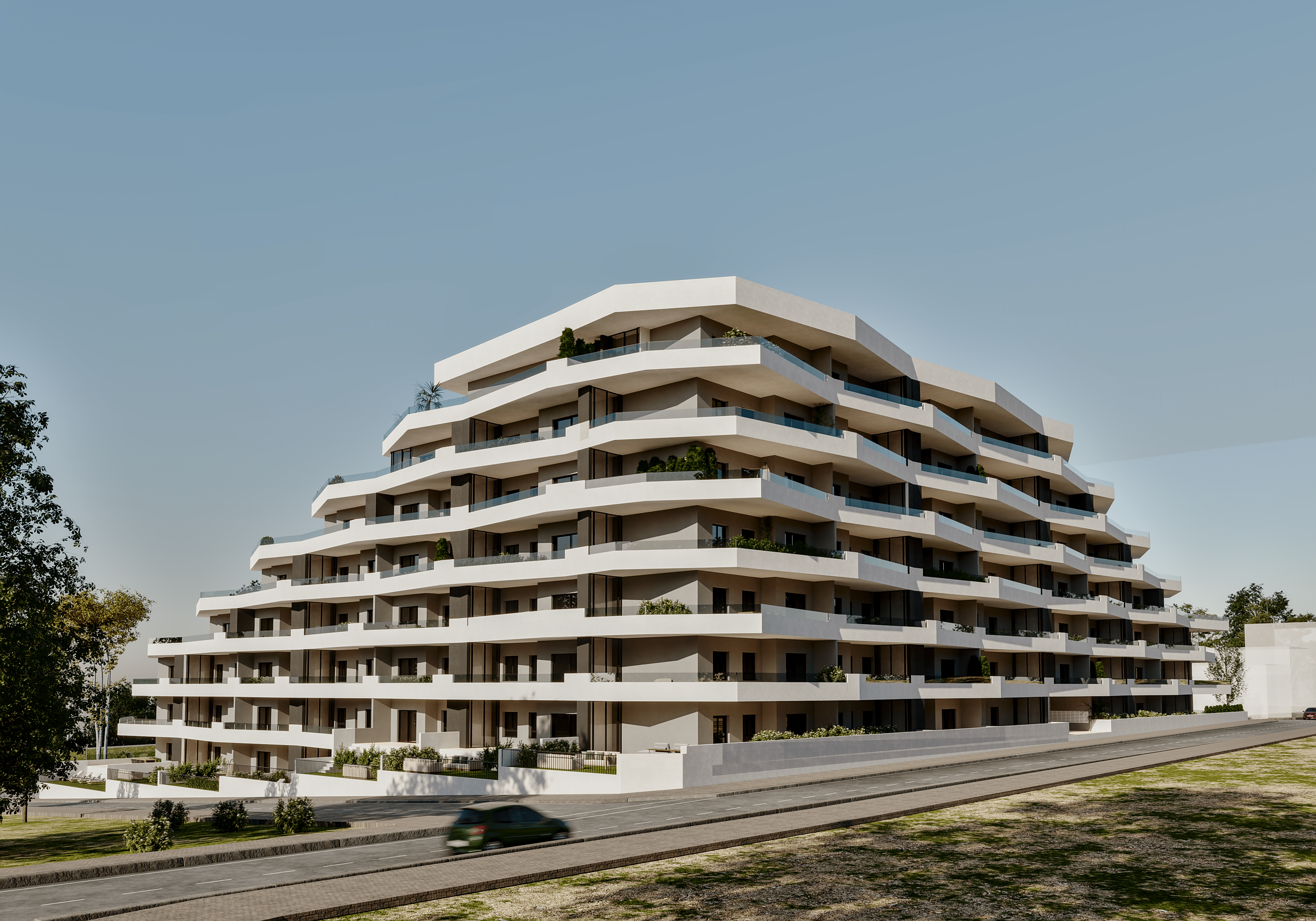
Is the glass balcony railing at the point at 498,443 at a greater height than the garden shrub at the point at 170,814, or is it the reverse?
the glass balcony railing at the point at 498,443

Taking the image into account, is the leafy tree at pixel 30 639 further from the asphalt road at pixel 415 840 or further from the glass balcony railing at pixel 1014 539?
the glass balcony railing at pixel 1014 539

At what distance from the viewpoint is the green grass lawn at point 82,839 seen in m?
30.2

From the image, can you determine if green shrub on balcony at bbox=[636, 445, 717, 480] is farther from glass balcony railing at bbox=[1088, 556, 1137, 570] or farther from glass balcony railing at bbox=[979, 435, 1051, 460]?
glass balcony railing at bbox=[1088, 556, 1137, 570]

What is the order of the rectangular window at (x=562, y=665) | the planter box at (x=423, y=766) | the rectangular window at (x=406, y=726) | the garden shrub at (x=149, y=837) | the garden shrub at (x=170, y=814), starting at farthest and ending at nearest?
the rectangular window at (x=406, y=726), the rectangular window at (x=562, y=665), the planter box at (x=423, y=766), the garden shrub at (x=170, y=814), the garden shrub at (x=149, y=837)

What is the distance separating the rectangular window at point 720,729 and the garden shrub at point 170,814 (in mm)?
20980

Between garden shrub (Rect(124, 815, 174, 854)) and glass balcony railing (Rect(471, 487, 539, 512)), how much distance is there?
24.3 metres

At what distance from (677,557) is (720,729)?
25.8 ft

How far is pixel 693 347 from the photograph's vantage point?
154 feet

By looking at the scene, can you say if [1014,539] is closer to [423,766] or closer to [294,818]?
[423,766]

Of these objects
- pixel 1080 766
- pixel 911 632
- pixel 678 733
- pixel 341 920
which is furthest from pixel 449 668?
pixel 341 920

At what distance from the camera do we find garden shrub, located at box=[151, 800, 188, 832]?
2948 centimetres

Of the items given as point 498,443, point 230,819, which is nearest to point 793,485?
point 498,443

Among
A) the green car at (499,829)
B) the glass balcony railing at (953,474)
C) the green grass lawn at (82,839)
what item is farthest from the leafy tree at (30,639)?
the glass balcony railing at (953,474)

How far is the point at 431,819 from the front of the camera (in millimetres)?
31062
